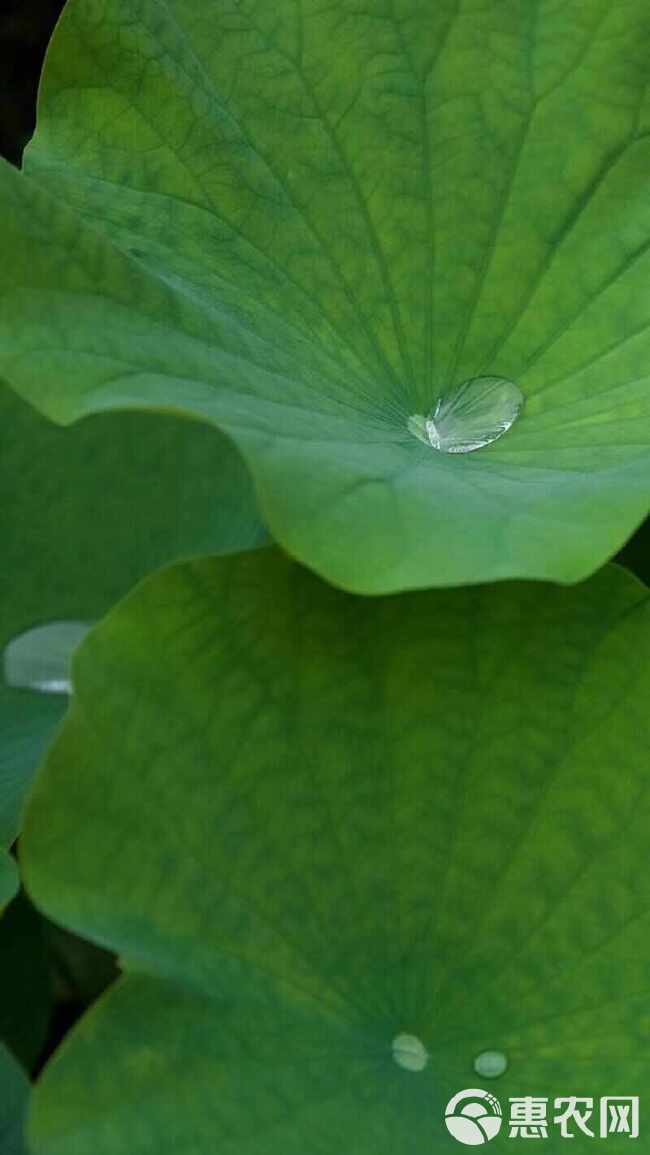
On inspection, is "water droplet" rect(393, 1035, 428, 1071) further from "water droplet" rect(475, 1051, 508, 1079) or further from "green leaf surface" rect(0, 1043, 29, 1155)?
"green leaf surface" rect(0, 1043, 29, 1155)

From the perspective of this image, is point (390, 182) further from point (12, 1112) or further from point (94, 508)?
point (12, 1112)

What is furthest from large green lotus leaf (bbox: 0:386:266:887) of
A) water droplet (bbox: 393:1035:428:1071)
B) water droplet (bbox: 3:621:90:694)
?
water droplet (bbox: 393:1035:428:1071)

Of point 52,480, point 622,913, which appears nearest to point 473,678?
point 622,913

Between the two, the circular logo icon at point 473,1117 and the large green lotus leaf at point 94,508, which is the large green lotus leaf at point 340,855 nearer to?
the circular logo icon at point 473,1117

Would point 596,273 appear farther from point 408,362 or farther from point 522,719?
point 522,719

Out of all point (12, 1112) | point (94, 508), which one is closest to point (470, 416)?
point (94, 508)

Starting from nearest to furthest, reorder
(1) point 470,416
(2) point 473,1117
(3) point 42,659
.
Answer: (2) point 473,1117, (1) point 470,416, (3) point 42,659
